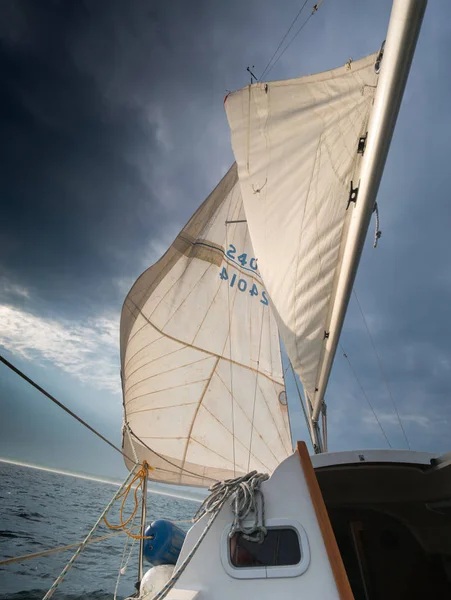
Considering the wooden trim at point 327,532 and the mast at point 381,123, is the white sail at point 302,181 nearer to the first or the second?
the mast at point 381,123

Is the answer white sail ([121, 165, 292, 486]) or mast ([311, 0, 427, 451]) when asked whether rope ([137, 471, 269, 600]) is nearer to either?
mast ([311, 0, 427, 451])

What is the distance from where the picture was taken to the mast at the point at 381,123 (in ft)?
7.25

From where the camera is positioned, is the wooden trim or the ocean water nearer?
the wooden trim

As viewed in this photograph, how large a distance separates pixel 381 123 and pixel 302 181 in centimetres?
170

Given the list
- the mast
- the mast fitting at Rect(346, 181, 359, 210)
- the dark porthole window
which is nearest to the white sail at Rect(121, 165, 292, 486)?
the mast

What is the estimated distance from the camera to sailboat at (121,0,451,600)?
7.04 ft

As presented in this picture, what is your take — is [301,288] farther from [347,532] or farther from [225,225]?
[225,225]

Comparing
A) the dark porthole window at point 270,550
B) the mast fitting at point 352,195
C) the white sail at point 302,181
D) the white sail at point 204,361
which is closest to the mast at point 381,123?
the white sail at point 302,181

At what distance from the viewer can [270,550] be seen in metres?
2.09

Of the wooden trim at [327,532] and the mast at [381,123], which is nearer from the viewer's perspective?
the wooden trim at [327,532]

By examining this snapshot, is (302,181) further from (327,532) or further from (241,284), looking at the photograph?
(327,532)

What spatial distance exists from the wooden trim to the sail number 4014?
487 centimetres

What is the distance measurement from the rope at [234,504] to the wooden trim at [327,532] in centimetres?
34

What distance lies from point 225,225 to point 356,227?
15.2ft
